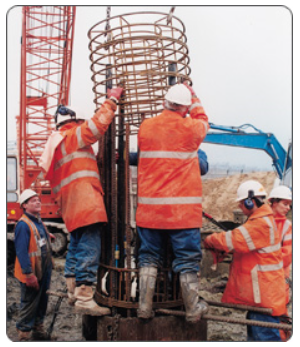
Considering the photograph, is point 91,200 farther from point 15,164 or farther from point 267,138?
point 15,164

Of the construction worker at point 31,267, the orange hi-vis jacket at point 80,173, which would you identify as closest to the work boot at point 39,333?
the construction worker at point 31,267

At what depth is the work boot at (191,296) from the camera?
11.4 ft

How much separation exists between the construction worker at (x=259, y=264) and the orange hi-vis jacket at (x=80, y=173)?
1.25 meters

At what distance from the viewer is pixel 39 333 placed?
192 inches

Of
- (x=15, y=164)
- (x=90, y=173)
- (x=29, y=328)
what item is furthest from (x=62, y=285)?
(x=90, y=173)

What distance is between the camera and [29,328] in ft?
15.3

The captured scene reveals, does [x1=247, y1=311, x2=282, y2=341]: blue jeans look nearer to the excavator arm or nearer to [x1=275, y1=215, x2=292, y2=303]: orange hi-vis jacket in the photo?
[x1=275, y1=215, x2=292, y2=303]: orange hi-vis jacket

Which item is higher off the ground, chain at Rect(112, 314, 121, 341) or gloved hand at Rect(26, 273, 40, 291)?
gloved hand at Rect(26, 273, 40, 291)

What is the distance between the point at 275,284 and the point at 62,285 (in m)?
5.17

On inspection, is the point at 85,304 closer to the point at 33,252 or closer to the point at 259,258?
the point at 33,252

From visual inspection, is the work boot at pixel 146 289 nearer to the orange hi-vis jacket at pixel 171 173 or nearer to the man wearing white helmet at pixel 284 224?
the orange hi-vis jacket at pixel 171 173

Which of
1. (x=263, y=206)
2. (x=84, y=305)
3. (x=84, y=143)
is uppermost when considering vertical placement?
(x=84, y=143)

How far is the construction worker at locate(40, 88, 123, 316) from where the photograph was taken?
3.72 meters

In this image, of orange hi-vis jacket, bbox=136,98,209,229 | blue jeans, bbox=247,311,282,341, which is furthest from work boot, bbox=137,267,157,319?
blue jeans, bbox=247,311,282,341
